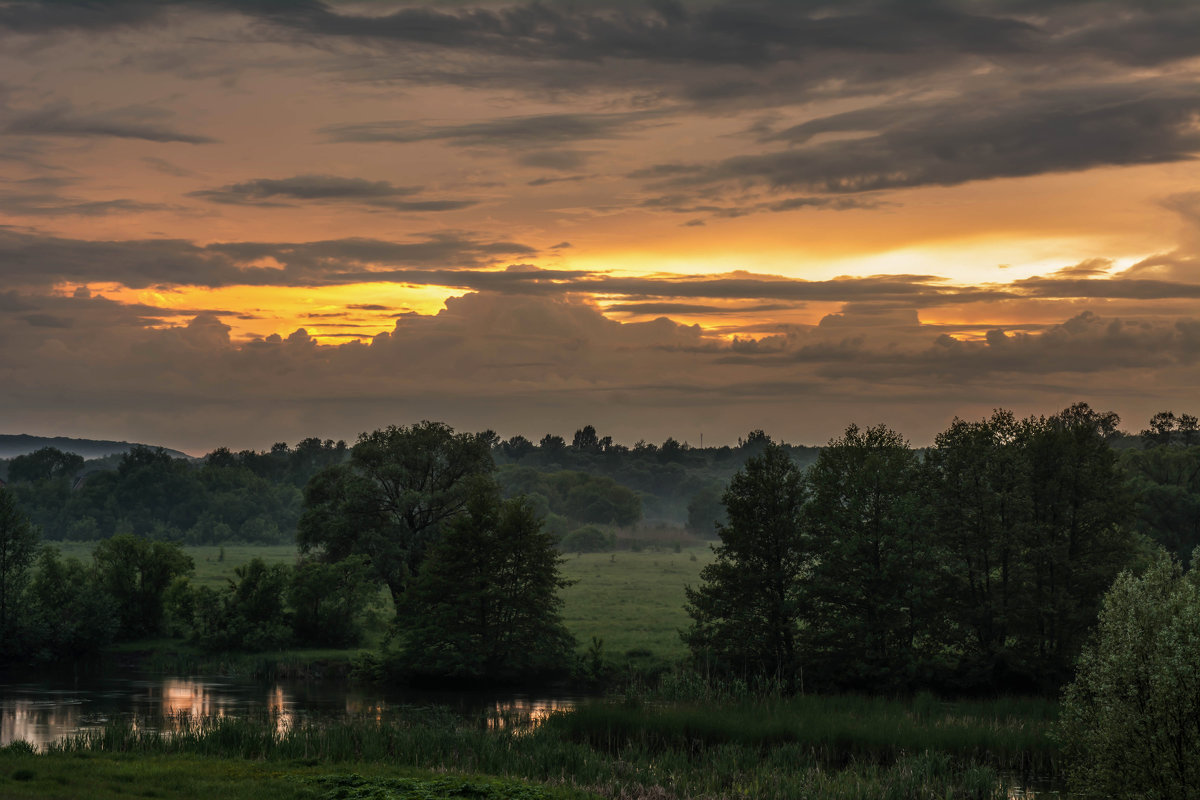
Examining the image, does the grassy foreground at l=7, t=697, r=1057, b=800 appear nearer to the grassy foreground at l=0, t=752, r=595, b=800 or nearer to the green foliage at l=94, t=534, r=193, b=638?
the grassy foreground at l=0, t=752, r=595, b=800

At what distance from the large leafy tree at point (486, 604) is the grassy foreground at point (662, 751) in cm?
1739

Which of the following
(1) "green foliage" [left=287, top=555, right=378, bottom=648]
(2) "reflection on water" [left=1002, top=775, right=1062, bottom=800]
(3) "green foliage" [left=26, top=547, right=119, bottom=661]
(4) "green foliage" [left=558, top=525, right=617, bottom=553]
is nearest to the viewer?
(2) "reflection on water" [left=1002, top=775, right=1062, bottom=800]

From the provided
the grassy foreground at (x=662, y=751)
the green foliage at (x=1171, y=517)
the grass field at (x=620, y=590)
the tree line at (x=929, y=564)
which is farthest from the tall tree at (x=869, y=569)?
the green foliage at (x=1171, y=517)

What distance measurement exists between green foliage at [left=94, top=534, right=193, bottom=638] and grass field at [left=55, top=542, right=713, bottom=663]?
4.77m

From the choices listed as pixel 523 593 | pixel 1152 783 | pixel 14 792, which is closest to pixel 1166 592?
pixel 1152 783

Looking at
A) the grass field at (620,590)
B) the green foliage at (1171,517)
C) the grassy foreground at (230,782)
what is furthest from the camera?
the green foliage at (1171,517)

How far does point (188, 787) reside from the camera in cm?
2978

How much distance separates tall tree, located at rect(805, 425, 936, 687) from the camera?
2185 inches

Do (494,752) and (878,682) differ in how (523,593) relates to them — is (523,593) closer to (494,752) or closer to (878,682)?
(878,682)

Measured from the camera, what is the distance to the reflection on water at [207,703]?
47438mm

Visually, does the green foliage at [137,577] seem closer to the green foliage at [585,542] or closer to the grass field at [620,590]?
the grass field at [620,590]

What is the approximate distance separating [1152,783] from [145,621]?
6847cm

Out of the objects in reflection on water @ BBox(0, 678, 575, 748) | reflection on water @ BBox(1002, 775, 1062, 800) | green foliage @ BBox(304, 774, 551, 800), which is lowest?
reflection on water @ BBox(0, 678, 575, 748)

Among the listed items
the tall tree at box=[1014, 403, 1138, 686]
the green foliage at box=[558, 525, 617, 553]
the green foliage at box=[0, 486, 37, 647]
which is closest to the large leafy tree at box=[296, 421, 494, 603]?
the green foliage at box=[0, 486, 37, 647]
